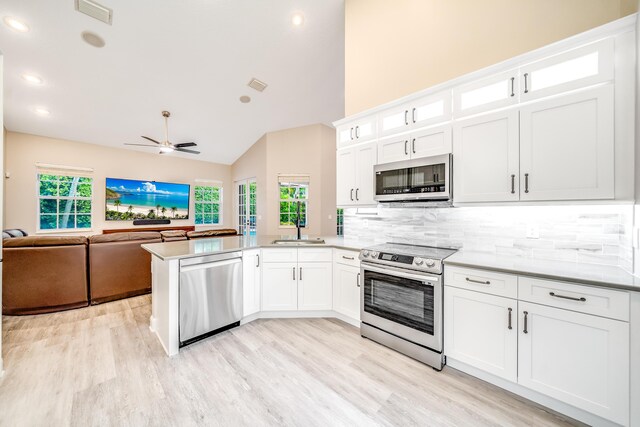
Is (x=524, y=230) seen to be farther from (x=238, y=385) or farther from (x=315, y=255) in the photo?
(x=238, y=385)

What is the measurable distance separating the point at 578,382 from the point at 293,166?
599cm

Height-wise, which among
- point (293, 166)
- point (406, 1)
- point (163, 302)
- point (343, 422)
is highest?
point (406, 1)

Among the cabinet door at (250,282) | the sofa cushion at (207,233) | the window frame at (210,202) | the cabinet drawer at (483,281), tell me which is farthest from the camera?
the window frame at (210,202)

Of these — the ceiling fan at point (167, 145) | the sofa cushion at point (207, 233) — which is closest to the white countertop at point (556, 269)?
the sofa cushion at point (207, 233)

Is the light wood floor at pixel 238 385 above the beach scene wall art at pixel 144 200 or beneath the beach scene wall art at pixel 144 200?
beneath

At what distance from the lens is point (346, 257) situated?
8.88 feet

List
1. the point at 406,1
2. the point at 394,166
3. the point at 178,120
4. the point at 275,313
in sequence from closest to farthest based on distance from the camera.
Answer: the point at 394,166 < the point at 406,1 < the point at 275,313 < the point at 178,120

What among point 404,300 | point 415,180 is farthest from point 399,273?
point 415,180

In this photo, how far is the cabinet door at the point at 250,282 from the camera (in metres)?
2.73

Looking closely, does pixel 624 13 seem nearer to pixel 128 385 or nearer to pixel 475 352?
pixel 475 352

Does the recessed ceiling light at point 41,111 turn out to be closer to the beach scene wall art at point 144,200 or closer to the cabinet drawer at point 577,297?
the beach scene wall art at point 144,200

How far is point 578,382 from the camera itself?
4.75ft

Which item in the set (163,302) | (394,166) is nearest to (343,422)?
(163,302)

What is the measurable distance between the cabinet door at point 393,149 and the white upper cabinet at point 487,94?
508mm
